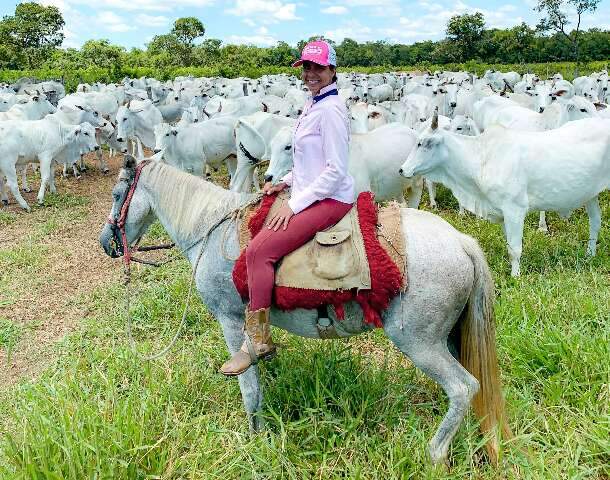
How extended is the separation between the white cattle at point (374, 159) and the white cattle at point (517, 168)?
1194 millimetres

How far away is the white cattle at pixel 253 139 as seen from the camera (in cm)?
1015

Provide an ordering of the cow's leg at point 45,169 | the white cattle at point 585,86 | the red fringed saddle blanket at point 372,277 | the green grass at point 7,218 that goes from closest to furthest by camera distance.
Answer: the red fringed saddle blanket at point 372,277, the green grass at point 7,218, the cow's leg at point 45,169, the white cattle at point 585,86

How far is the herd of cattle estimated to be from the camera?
6.34 meters

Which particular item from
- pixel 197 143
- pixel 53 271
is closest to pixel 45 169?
pixel 197 143

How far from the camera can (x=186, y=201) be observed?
3.80 meters

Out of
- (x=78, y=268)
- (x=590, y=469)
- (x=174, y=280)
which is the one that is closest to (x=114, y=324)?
(x=174, y=280)

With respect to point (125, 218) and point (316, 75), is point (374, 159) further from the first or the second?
point (316, 75)

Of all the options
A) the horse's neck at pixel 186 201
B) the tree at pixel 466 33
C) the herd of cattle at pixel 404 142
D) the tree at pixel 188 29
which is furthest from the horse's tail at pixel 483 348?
the tree at pixel 188 29

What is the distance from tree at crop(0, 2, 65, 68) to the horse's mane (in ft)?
156

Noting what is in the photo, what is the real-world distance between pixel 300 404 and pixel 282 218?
1.35 m

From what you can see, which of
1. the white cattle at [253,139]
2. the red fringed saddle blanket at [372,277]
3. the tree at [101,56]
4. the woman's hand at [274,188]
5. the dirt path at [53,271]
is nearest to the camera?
the red fringed saddle blanket at [372,277]

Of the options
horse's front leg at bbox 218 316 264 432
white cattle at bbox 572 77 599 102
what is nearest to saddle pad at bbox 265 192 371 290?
horse's front leg at bbox 218 316 264 432

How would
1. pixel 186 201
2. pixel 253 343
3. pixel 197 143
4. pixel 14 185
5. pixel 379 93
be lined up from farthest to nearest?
pixel 379 93
pixel 197 143
pixel 14 185
pixel 186 201
pixel 253 343

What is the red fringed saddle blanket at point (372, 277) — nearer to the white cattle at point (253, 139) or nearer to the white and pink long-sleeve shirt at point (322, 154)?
the white and pink long-sleeve shirt at point (322, 154)
